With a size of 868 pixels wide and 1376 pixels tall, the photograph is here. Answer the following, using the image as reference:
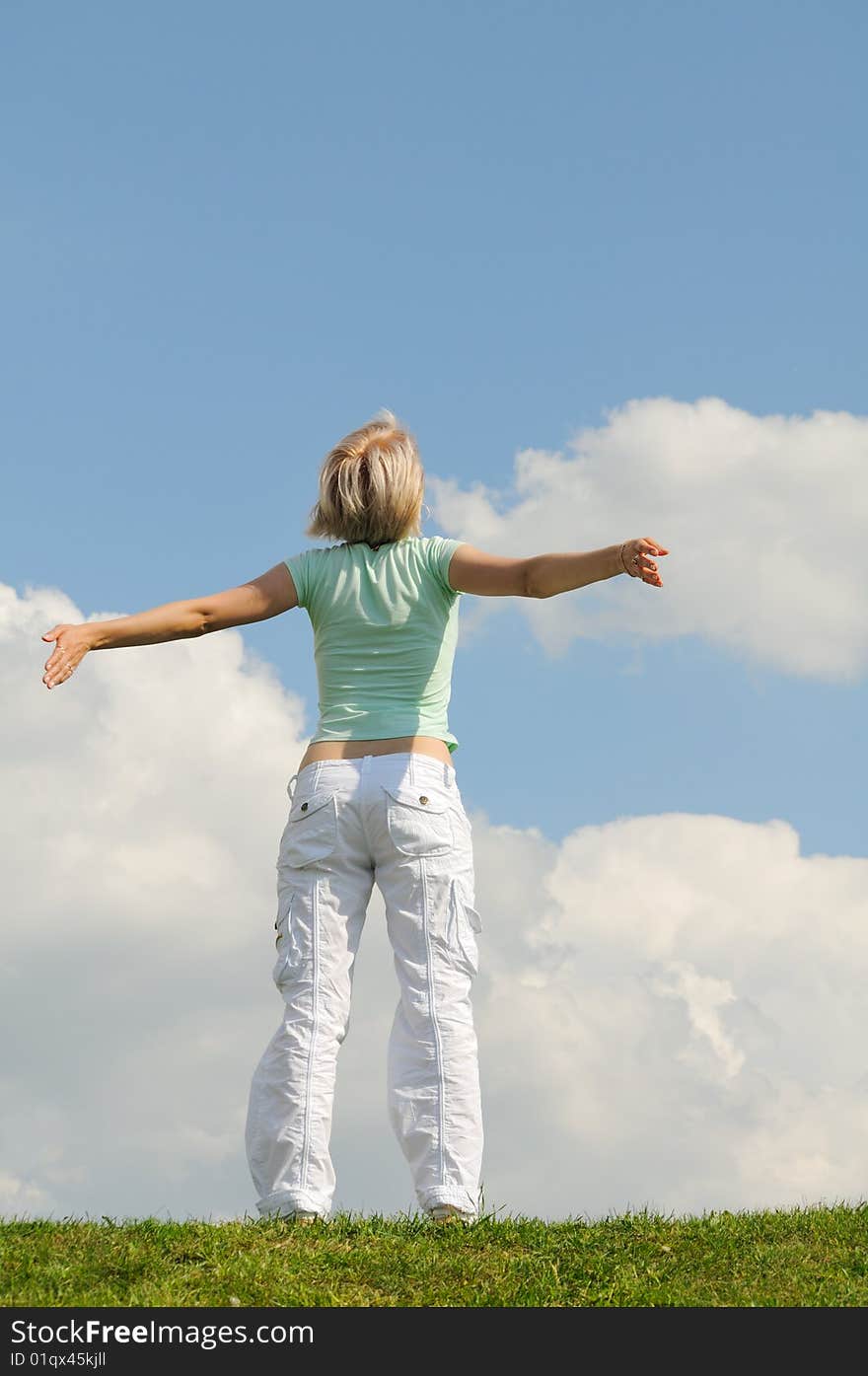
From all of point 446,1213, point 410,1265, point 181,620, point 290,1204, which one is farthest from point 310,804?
point 410,1265

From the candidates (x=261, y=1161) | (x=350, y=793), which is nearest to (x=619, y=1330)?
(x=261, y=1161)

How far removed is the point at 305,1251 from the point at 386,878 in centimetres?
192

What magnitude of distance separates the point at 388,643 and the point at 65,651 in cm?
171

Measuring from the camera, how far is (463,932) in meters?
7.79

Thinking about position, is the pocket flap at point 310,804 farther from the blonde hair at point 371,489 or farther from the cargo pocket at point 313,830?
the blonde hair at point 371,489

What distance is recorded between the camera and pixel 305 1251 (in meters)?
6.87

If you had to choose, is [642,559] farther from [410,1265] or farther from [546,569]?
[410,1265]

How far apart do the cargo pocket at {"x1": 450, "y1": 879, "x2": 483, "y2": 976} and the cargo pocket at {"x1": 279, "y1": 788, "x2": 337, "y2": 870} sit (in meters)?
0.71

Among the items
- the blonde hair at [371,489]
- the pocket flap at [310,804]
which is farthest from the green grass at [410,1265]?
the blonde hair at [371,489]

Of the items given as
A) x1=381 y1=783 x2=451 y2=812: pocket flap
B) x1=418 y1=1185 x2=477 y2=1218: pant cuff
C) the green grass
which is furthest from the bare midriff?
the green grass

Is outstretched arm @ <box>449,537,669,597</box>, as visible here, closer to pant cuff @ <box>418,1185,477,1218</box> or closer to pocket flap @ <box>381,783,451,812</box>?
pocket flap @ <box>381,783,451,812</box>

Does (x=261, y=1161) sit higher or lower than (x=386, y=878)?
lower

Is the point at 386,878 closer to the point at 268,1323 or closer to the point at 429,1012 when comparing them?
the point at 429,1012

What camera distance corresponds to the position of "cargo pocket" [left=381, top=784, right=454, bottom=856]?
7.67 meters
